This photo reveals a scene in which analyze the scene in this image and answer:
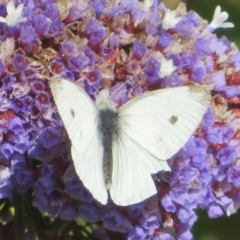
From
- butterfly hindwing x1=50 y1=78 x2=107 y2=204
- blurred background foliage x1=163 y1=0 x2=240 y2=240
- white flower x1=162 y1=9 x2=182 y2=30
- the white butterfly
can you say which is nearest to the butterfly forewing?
the white butterfly

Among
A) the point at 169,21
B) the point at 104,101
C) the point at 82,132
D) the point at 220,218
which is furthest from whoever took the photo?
the point at 220,218

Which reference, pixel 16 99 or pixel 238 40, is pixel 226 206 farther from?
pixel 238 40

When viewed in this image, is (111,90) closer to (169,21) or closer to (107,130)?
(107,130)

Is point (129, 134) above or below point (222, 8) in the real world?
above

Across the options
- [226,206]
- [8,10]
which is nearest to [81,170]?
[8,10]

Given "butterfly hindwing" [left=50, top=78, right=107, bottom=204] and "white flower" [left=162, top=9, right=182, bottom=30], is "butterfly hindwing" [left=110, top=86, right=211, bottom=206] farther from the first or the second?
"white flower" [left=162, top=9, right=182, bottom=30]

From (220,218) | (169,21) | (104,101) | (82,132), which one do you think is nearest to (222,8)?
(220,218)
